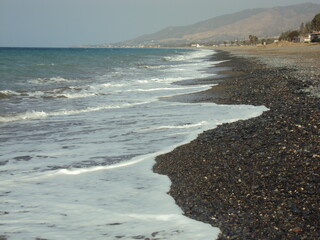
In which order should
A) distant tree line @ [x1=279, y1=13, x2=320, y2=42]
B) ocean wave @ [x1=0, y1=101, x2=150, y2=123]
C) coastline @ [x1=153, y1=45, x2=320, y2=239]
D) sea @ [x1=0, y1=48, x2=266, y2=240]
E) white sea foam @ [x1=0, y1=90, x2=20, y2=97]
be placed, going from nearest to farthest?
coastline @ [x1=153, y1=45, x2=320, y2=239] < sea @ [x1=0, y1=48, x2=266, y2=240] < ocean wave @ [x1=0, y1=101, x2=150, y2=123] < white sea foam @ [x1=0, y1=90, x2=20, y2=97] < distant tree line @ [x1=279, y1=13, x2=320, y2=42]

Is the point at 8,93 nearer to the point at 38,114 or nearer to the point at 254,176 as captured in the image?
the point at 38,114

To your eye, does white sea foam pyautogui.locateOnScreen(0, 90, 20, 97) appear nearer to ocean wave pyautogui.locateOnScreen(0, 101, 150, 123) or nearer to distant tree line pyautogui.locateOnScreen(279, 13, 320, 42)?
ocean wave pyautogui.locateOnScreen(0, 101, 150, 123)

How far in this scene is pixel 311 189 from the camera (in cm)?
505

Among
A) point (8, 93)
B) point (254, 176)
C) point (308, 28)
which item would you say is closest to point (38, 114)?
point (8, 93)

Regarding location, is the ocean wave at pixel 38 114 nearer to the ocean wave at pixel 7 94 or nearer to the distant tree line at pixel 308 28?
the ocean wave at pixel 7 94

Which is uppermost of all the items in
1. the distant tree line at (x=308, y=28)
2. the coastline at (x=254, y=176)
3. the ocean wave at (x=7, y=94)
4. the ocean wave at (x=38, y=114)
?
the distant tree line at (x=308, y=28)

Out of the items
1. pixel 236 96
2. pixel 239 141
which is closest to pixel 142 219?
pixel 239 141

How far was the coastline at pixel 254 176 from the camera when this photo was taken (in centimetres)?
441

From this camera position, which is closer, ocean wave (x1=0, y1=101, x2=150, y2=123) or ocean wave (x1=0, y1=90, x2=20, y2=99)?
ocean wave (x1=0, y1=101, x2=150, y2=123)

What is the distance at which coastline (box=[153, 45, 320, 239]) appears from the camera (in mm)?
4410

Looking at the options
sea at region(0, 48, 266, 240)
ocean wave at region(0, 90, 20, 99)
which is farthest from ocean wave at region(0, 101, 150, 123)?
ocean wave at region(0, 90, 20, 99)

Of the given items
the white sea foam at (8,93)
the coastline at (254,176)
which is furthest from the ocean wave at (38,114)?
the coastline at (254,176)

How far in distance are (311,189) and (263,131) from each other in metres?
3.17

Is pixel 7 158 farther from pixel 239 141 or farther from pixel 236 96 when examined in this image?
pixel 236 96
